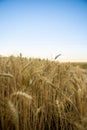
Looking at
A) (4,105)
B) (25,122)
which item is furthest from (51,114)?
(4,105)

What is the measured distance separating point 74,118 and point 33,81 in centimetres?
50

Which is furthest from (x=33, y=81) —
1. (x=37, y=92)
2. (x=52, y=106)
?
(x=52, y=106)

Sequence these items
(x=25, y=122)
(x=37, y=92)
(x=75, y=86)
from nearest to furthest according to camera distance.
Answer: (x=25, y=122) → (x=37, y=92) → (x=75, y=86)

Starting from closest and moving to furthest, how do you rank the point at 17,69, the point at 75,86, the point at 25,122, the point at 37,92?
the point at 25,122 < the point at 37,92 < the point at 75,86 < the point at 17,69

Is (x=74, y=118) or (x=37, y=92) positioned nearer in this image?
(x=74, y=118)

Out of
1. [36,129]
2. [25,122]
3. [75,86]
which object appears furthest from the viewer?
[75,86]

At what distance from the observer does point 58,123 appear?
1.70 metres

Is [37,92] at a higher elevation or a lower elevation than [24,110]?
higher

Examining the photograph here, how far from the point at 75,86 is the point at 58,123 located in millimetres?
434

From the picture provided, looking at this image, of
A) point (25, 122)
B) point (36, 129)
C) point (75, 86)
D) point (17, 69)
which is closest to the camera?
point (25, 122)

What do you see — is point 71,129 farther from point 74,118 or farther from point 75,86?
point 75,86

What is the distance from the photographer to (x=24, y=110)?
1.51 metres

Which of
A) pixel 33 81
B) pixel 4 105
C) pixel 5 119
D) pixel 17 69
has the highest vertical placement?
pixel 17 69

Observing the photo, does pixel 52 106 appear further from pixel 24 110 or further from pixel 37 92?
pixel 24 110
